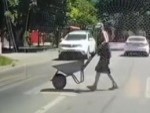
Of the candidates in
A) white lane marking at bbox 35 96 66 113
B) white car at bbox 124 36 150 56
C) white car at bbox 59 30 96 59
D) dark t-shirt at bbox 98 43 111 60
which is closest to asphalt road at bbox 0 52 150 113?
white lane marking at bbox 35 96 66 113

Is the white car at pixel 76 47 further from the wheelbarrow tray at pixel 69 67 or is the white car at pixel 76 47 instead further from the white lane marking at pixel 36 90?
the wheelbarrow tray at pixel 69 67

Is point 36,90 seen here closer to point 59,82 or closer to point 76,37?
point 59,82

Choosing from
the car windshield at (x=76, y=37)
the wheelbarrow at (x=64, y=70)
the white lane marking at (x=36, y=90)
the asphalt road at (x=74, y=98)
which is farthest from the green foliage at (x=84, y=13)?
the wheelbarrow at (x=64, y=70)

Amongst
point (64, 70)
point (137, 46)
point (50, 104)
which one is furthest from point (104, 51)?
point (137, 46)

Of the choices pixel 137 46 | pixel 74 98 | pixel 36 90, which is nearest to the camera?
pixel 74 98

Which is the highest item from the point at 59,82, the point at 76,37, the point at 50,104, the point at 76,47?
the point at 76,37

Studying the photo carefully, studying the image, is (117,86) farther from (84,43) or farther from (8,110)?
(84,43)

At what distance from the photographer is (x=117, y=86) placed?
16.3m

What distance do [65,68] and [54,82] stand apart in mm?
586

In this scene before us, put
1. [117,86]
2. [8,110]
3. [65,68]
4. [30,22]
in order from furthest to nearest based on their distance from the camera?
[30,22]
[117,86]
[65,68]
[8,110]

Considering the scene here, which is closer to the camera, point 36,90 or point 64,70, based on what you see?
point 64,70

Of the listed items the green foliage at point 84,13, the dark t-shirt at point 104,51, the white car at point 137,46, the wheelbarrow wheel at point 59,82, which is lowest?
the white car at point 137,46

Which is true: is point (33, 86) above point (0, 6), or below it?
below

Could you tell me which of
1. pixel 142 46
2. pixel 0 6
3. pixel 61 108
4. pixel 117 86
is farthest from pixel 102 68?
pixel 0 6
